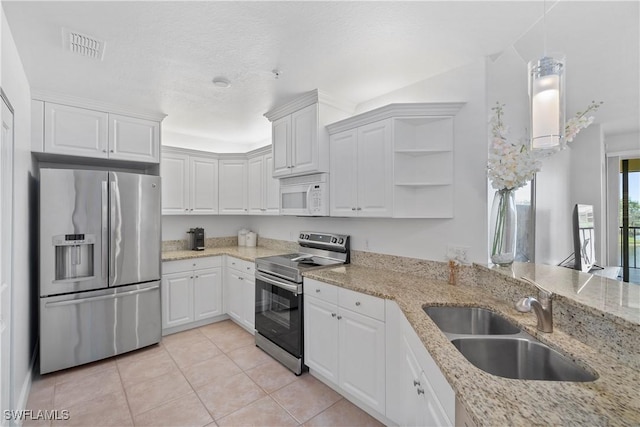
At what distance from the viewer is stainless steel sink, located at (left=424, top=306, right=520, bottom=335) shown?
1.72m

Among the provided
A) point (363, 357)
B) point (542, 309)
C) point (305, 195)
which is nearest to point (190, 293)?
point (305, 195)

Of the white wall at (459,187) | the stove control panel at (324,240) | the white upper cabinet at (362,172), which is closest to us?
the white wall at (459,187)

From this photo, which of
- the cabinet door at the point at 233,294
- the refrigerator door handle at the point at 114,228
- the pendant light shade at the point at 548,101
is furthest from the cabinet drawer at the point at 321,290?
the refrigerator door handle at the point at 114,228

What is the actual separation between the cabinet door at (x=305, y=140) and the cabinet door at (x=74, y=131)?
1936 millimetres

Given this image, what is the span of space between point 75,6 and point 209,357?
2942mm

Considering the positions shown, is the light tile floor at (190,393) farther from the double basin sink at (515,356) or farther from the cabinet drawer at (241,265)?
the double basin sink at (515,356)

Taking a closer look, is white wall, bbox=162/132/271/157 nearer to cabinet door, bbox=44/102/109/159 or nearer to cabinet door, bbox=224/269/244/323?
cabinet door, bbox=44/102/109/159

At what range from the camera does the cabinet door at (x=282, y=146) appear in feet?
10.4

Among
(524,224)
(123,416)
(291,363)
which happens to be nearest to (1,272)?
(123,416)

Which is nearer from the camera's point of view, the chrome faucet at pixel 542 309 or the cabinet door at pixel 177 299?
the chrome faucet at pixel 542 309

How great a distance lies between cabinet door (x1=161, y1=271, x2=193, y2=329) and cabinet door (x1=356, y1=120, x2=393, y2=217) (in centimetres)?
240

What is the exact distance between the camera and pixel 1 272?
5.72ft

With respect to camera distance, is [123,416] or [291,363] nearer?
[123,416]

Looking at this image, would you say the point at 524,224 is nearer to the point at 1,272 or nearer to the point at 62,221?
the point at 1,272
